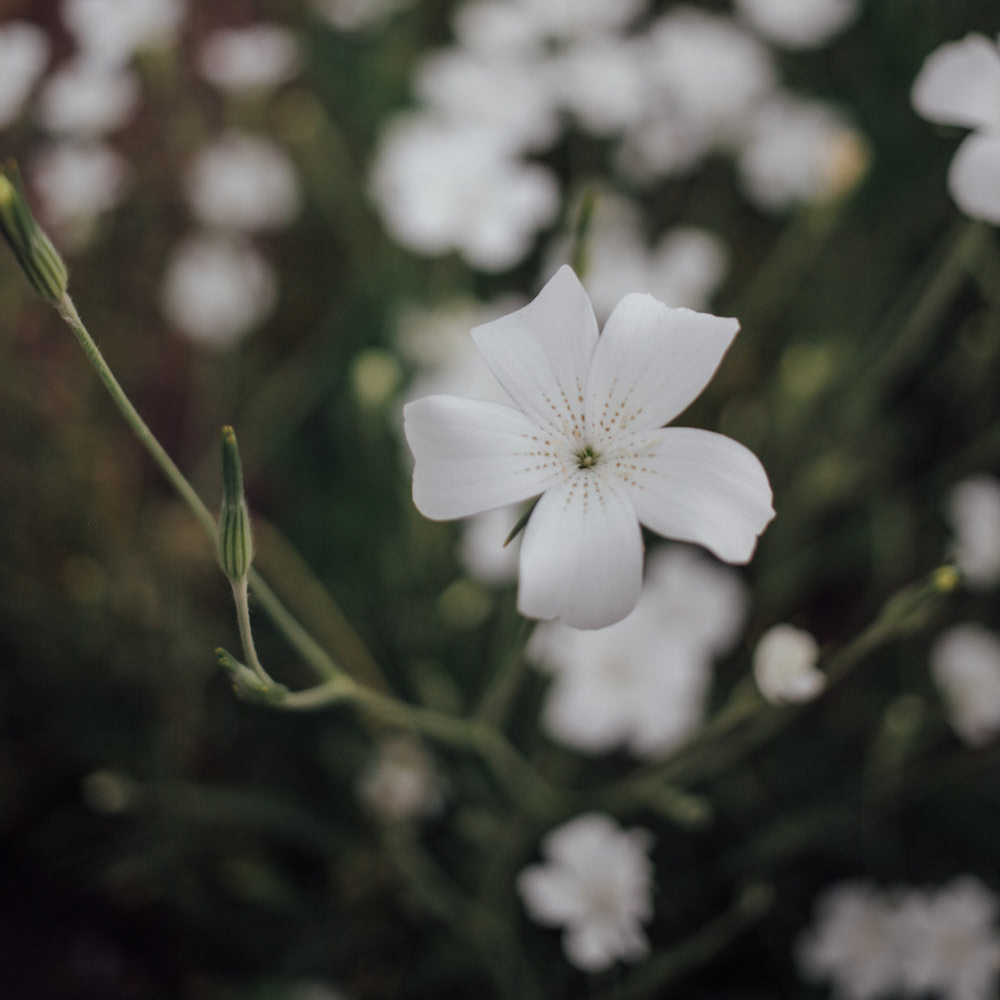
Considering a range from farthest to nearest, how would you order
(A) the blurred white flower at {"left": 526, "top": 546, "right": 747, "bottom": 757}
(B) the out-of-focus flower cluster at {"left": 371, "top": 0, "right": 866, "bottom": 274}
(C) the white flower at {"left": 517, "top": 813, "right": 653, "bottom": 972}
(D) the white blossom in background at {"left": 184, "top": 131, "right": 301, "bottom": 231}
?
(D) the white blossom in background at {"left": 184, "top": 131, "right": 301, "bottom": 231}, (B) the out-of-focus flower cluster at {"left": 371, "top": 0, "right": 866, "bottom": 274}, (A) the blurred white flower at {"left": 526, "top": 546, "right": 747, "bottom": 757}, (C) the white flower at {"left": 517, "top": 813, "right": 653, "bottom": 972}

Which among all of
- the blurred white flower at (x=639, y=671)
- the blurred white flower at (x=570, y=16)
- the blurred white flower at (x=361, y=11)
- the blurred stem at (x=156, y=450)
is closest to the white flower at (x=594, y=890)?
the blurred white flower at (x=639, y=671)

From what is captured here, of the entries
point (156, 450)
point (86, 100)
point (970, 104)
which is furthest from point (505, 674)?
point (86, 100)

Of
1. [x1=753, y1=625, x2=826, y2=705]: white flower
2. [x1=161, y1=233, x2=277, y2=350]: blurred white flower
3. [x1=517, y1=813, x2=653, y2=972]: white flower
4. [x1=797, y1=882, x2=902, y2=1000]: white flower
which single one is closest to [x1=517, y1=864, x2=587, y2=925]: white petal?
[x1=517, y1=813, x2=653, y2=972]: white flower

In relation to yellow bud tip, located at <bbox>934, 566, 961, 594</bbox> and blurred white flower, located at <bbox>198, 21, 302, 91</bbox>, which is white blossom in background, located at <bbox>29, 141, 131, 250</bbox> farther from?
yellow bud tip, located at <bbox>934, 566, 961, 594</bbox>

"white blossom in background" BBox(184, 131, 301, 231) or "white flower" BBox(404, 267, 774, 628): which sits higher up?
"white blossom in background" BBox(184, 131, 301, 231)

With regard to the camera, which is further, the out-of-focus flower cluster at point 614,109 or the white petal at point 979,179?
the out-of-focus flower cluster at point 614,109

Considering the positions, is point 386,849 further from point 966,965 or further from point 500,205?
point 500,205

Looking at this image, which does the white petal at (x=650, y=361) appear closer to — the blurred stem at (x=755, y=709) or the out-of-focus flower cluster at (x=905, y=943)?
the blurred stem at (x=755, y=709)

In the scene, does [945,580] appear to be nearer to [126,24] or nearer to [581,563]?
[581,563]
